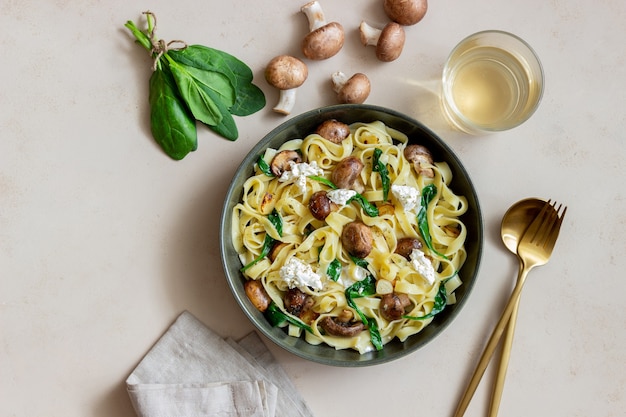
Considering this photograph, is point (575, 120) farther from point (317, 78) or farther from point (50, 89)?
point (50, 89)

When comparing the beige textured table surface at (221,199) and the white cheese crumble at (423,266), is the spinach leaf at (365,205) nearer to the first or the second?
the white cheese crumble at (423,266)

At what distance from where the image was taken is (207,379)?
3.02 m

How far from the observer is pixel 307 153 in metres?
2.88

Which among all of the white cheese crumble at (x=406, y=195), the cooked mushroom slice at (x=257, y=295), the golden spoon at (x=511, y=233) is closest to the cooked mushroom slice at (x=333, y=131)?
the white cheese crumble at (x=406, y=195)

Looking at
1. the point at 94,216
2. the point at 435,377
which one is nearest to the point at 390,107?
the point at 435,377

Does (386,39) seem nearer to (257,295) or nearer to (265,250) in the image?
(265,250)

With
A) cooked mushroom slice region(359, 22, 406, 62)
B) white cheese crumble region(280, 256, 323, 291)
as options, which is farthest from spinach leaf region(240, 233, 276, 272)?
cooked mushroom slice region(359, 22, 406, 62)

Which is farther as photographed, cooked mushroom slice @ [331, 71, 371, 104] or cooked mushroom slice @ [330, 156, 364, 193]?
cooked mushroom slice @ [331, 71, 371, 104]

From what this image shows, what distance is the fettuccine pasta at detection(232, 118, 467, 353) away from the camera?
2.80 m

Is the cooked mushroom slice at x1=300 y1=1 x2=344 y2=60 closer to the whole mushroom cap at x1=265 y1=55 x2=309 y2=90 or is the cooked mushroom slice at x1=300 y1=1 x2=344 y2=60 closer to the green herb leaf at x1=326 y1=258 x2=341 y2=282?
the whole mushroom cap at x1=265 y1=55 x2=309 y2=90

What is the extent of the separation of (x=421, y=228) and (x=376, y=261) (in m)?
0.26

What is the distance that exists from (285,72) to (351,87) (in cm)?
32

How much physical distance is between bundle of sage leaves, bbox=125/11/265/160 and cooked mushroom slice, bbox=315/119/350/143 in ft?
1.20

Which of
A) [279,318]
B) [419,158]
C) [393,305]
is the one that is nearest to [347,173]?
[419,158]
